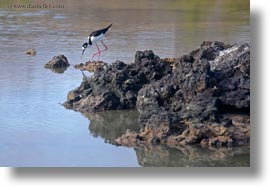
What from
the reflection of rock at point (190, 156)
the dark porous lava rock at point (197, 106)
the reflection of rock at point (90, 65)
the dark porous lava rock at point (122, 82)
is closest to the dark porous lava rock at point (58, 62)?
the reflection of rock at point (90, 65)

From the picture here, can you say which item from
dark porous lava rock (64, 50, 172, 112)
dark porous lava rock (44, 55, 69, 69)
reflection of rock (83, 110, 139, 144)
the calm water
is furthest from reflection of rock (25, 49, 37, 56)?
reflection of rock (83, 110, 139, 144)

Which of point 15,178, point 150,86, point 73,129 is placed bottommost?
point 15,178

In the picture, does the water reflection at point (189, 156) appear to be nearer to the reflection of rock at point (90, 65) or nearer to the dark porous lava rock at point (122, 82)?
the dark porous lava rock at point (122, 82)

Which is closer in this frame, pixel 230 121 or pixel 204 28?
pixel 230 121

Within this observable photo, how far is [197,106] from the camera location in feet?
17.1

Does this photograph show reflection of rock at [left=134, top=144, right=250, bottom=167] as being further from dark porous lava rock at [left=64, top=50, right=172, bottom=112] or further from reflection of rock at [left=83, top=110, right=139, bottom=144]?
dark porous lava rock at [left=64, top=50, right=172, bottom=112]

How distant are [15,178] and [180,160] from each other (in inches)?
46.4

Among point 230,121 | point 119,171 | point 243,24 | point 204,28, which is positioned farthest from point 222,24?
point 119,171

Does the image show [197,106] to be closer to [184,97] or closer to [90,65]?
[184,97]

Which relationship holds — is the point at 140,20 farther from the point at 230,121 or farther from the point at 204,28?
the point at 230,121

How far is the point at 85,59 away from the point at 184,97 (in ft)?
5.00

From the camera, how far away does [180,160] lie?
16.5 ft

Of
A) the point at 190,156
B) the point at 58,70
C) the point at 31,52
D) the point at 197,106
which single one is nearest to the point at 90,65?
the point at 58,70

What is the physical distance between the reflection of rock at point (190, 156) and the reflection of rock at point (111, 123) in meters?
0.37
